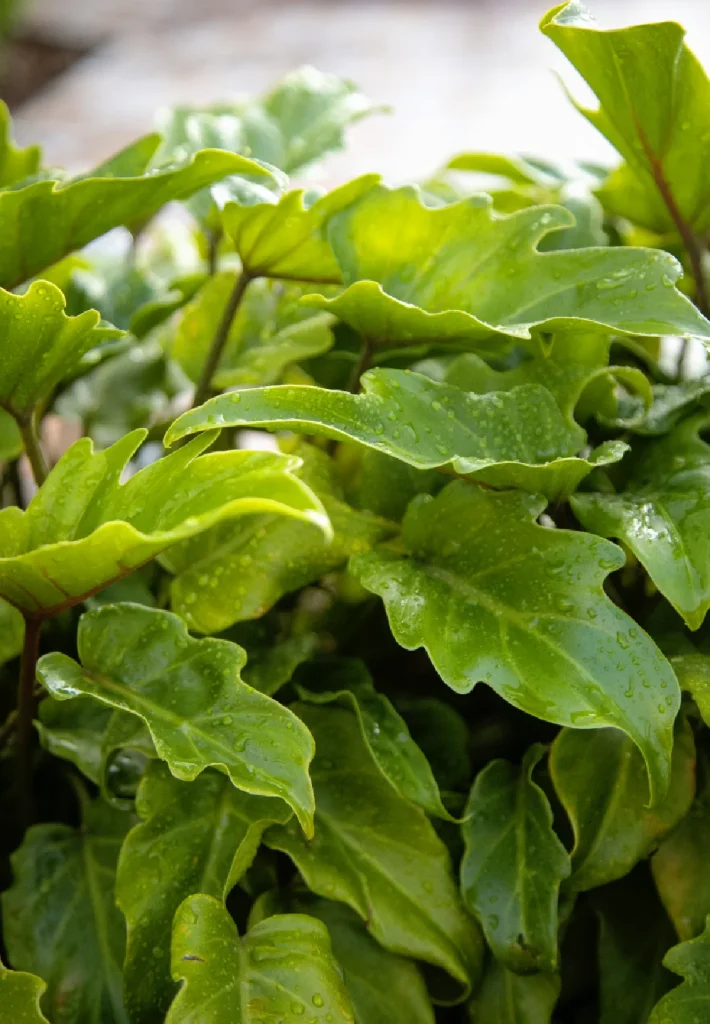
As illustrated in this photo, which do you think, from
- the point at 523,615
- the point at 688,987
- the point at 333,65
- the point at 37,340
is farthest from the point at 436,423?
the point at 333,65

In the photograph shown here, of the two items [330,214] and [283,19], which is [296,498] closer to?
[330,214]

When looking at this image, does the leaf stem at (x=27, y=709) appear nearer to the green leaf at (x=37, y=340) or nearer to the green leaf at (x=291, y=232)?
the green leaf at (x=37, y=340)

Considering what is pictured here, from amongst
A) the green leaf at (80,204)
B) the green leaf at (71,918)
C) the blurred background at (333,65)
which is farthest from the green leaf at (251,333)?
the blurred background at (333,65)

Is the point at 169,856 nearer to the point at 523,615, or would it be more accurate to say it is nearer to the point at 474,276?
the point at 523,615

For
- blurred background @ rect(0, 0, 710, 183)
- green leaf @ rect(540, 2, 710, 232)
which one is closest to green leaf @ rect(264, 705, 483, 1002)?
green leaf @ rect(540, 2, 710, 232)

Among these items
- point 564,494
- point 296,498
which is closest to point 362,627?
point 564,494

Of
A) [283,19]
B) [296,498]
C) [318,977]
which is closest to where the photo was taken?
[296,498]
